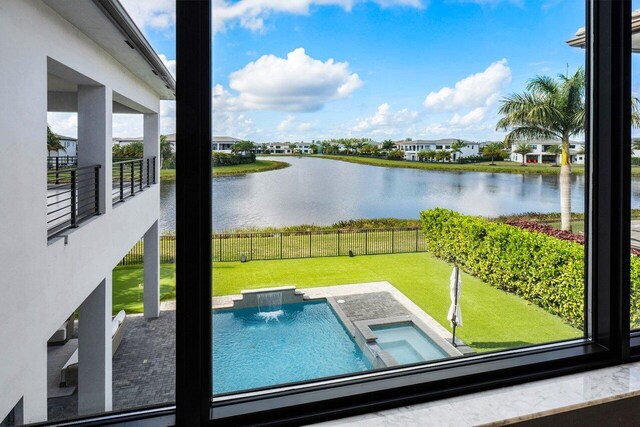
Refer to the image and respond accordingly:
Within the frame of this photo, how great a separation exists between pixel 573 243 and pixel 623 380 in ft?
2.31

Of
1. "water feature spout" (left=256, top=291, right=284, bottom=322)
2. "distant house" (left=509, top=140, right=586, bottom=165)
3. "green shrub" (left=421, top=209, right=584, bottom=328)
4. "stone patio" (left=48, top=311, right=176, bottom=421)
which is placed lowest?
"stone patio" (left=48, top=311, right=176, bottom=421)

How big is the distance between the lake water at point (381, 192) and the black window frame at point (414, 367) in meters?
0.22

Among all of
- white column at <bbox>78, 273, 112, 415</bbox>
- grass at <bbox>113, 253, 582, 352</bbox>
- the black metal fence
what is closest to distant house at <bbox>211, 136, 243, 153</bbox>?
the black metal fence

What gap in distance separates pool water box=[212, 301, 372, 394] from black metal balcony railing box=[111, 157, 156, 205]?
0.61 m

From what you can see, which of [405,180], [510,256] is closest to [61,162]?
[405,180]

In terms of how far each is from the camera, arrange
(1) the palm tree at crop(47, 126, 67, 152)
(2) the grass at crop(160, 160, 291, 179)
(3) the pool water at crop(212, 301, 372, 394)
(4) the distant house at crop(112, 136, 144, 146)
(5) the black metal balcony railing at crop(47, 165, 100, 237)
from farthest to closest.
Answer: (5) the black metal balcony railing at crop(47, 165, 100, 237) < (1) the palm tree at crop(47, 126, 67, 152) < (4) the distant house at crop(112, 136, 144, 146) < (3) the pool water at crop(212, 301, 372, 394) < (2) the grass at crop(160, 160, 291, 179)

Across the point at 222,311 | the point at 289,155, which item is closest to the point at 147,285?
the point at 222,311

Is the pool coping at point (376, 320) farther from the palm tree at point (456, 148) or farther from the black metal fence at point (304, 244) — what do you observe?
the palm tree at point (456, 148)

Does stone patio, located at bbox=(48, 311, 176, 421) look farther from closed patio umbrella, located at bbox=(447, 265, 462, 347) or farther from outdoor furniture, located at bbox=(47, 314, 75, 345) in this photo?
closed patio umbrella, located at bbox=(447, 265, 462, 347)

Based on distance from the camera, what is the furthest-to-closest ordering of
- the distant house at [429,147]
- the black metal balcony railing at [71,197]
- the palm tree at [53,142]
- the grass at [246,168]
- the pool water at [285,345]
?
A: the distant house at [429,147], the black metal balcony railing at [71,197], the palm tree at [53,142], the pool water at [285,345], the grass at [246,168]

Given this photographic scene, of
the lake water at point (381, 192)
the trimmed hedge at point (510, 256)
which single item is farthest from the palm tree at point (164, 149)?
the trimmed hedge at point (510, 256)

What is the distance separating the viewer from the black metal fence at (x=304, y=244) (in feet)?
4.82

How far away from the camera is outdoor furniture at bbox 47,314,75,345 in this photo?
191 centimetres

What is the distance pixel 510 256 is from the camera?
211 cm
